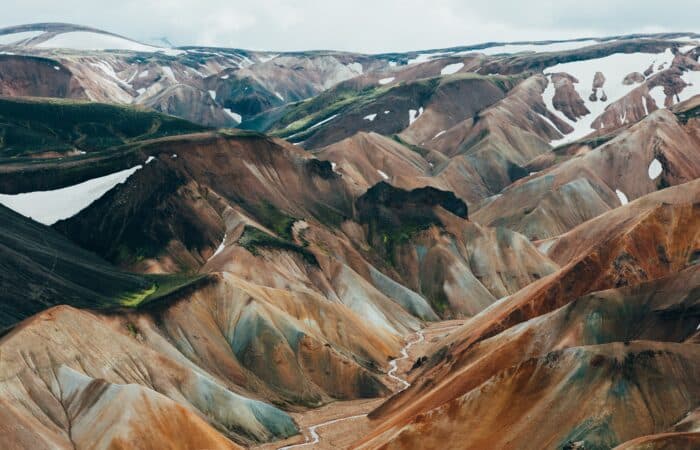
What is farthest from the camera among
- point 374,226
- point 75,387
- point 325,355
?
point 374,226

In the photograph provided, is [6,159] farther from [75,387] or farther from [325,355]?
[75,387]

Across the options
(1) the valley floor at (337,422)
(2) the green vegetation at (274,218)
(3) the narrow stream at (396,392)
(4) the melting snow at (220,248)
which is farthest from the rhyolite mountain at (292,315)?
(1) the valley floor at (337,422)

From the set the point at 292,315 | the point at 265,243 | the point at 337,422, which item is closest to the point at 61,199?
the point at 265,243

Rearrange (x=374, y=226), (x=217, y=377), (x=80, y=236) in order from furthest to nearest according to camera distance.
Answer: (x=374, y=226) → (x=80, y=236) → (x=217, y=377)

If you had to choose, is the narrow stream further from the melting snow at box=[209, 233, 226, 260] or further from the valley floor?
the melting snow at box=[209, 233, 226, 260]

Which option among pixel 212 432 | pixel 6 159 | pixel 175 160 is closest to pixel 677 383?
pixel 212 432

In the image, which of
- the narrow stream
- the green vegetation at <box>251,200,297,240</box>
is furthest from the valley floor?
the green vegetation at <box>251,200,297,240</box>

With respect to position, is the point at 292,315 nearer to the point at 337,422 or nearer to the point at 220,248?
the point at 337,422

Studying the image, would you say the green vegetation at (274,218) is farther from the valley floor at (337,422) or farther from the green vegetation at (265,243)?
the valley floor at (337,422)
